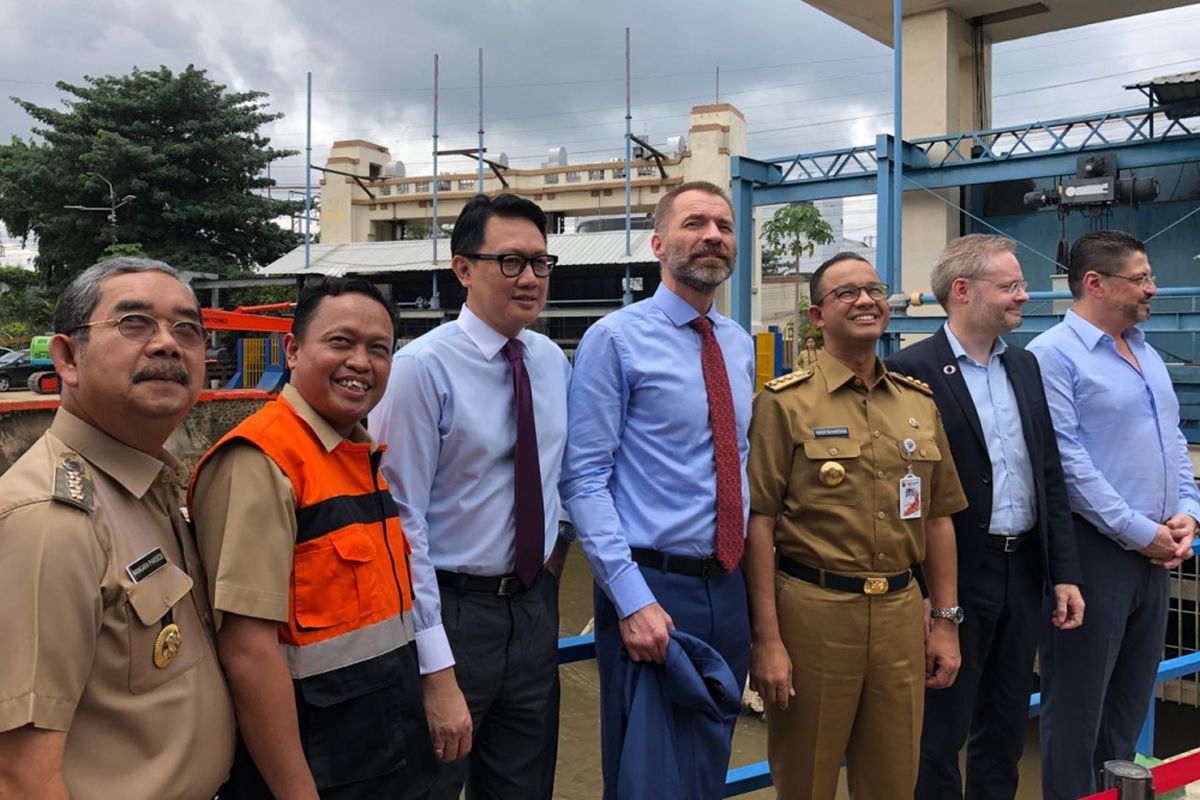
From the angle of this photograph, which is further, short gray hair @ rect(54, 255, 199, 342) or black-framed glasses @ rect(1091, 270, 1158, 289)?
black-framed glasses @ rect(1091, 270, 1158, 289)

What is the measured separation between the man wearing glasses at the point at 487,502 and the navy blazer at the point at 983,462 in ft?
4.41

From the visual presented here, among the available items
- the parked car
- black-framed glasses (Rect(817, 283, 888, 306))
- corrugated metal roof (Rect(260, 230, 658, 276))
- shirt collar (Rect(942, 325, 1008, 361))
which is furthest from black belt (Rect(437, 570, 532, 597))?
the parked car

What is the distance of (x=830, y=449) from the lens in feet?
7.88

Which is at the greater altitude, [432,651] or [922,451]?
[922,451]

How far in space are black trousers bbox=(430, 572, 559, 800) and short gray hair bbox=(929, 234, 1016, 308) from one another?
5.75 ft

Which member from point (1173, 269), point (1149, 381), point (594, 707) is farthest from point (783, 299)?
point (1149, 381)

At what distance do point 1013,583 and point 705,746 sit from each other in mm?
1271

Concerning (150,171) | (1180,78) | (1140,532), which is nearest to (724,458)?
(1140,532)

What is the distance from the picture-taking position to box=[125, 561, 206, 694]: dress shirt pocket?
136 centimetres

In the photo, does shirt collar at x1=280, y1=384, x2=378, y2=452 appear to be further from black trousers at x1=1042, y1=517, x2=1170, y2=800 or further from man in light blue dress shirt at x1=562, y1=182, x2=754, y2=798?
black trousers at x1=1042, y1=517, x2=1170, y2=800

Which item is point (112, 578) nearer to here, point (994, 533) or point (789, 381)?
point (789, 381)

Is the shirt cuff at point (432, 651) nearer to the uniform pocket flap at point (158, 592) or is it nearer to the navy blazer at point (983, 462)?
the uniform pocket flap at point (158, 592)

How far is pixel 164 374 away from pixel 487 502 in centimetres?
85

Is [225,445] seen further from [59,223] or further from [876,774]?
[59,223]
